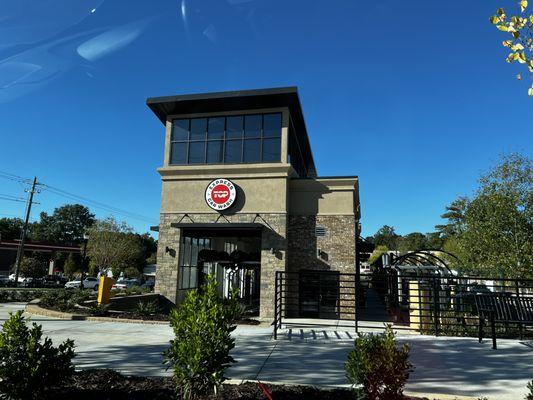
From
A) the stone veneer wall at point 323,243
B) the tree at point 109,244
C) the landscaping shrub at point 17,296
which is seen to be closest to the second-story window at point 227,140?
the stone veneer wall at point 323,243

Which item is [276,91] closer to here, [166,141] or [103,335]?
[166,141]

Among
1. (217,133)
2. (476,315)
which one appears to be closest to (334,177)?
(217,133)

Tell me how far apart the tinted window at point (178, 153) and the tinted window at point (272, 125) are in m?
3.92

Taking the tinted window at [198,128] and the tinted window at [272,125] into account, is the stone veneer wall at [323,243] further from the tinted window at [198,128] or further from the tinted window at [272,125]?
the tinted window at [198,128]

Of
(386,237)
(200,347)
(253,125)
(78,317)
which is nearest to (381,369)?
(200,347)

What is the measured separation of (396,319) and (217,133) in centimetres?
1103

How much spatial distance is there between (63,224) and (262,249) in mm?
109404

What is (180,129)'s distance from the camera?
18859mm

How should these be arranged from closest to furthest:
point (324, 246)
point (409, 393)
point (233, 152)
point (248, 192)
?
point (409, 393)
point (324, 246)
point (248, 192)
point (233, 152)

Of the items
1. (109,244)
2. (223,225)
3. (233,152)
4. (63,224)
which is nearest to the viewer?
(223,225)

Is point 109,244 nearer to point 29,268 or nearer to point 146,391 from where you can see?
point 29,268

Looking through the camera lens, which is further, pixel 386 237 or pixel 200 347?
pixel 386 237

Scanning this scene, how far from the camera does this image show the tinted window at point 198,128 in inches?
731

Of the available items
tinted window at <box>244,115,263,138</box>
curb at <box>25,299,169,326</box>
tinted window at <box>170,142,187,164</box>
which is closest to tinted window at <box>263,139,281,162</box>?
tinted window at <box>244,115,263,138</box>
